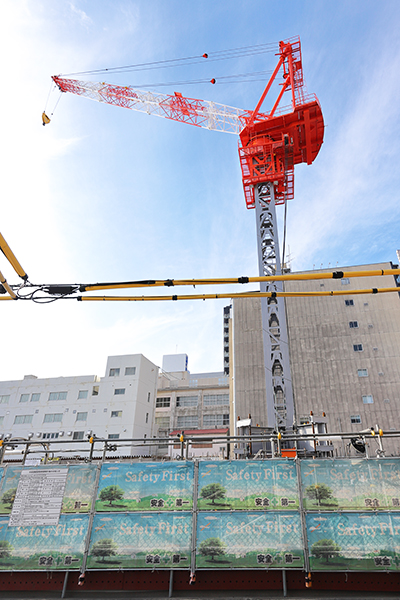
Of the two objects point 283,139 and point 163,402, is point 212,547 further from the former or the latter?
point 163,402

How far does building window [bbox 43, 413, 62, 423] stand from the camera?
56.9 metres

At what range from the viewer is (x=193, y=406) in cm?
7225

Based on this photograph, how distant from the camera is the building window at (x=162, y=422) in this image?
71.8 m

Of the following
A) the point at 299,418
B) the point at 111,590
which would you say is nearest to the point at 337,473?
the point at 111,590

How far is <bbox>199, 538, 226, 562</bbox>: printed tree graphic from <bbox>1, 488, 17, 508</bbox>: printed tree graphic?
4.77m

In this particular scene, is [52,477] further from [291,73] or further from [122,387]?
[122,387]

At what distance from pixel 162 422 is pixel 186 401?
21.7ft

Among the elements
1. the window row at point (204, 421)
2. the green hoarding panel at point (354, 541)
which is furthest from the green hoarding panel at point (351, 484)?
the window row at point (204, 421)

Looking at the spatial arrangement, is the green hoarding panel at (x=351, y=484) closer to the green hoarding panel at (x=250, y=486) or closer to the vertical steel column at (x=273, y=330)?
the green hoarding panel at (x=250, y=486)

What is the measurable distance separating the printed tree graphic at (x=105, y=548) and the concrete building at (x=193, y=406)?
6338 centimetres

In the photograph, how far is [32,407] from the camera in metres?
58.6

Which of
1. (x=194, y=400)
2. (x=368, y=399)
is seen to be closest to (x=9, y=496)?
(x=368, y=399)

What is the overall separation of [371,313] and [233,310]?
15.7 metres

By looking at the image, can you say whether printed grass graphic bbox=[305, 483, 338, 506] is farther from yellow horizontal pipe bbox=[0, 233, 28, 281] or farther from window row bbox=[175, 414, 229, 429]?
window row bbox=[175, 414, 229, 429]
